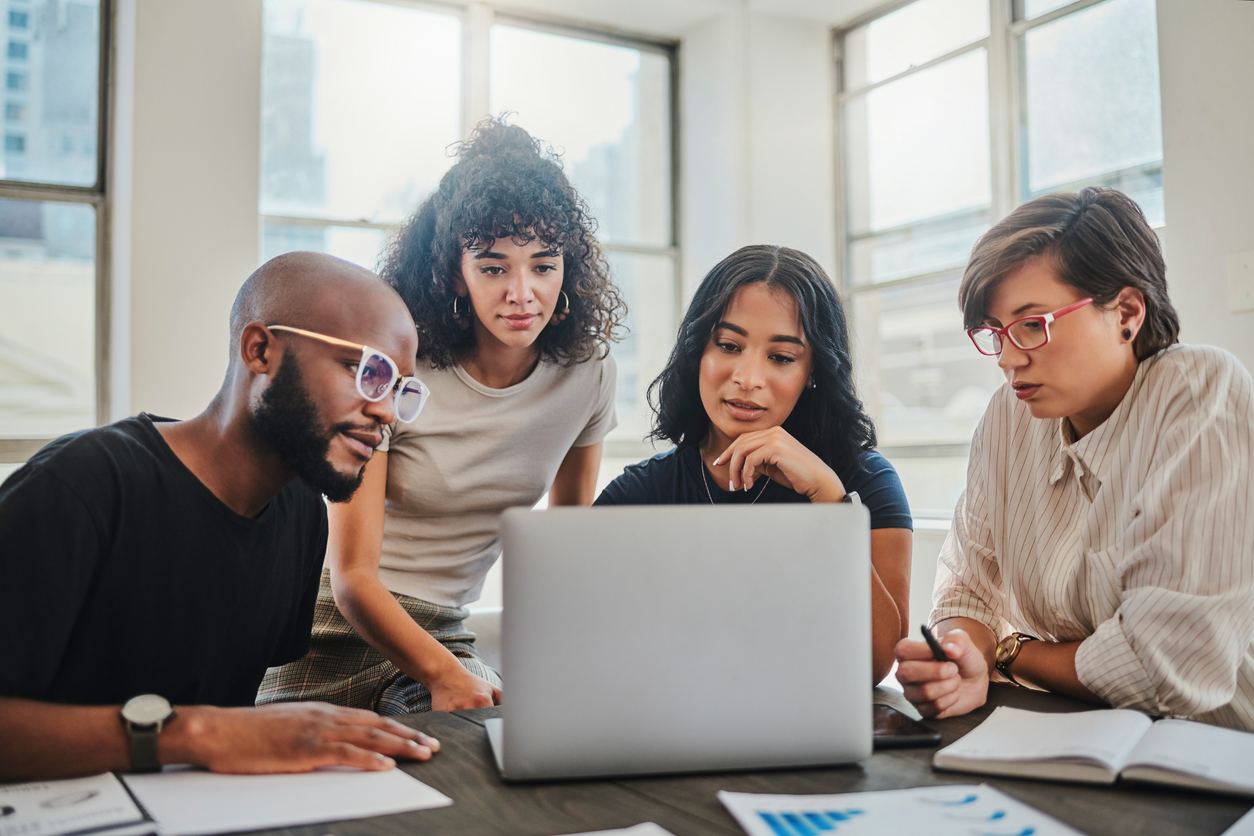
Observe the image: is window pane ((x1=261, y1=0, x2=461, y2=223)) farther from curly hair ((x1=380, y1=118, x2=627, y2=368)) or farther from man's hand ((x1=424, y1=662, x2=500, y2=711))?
man's hand ((x1=424, y1=662, x2=500, y2=711))

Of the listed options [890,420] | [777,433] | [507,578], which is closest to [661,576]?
[507,578]

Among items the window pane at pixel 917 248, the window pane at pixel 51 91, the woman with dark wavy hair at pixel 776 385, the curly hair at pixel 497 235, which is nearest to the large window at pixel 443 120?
the window pane at pixel 51 91

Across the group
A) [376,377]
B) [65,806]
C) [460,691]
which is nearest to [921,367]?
[460,691]

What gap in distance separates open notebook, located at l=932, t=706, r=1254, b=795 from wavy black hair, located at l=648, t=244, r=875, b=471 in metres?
0.80

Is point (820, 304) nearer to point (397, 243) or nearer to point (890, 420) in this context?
point (397, 243)

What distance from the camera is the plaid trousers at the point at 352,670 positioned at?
181 cm

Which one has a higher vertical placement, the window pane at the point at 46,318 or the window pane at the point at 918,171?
the window pane at the point at 918,171

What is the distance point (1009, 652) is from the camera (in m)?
1.36

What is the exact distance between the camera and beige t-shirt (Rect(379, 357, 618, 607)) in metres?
1.87

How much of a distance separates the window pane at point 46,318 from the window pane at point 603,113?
197 centimetres

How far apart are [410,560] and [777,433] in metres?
0.82

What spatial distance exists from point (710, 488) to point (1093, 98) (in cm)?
291

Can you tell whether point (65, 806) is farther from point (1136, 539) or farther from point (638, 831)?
point (1136, 539)

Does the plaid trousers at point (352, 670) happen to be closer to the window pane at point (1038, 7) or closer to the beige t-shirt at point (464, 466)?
the beige t-shirt at point (464, 466)
